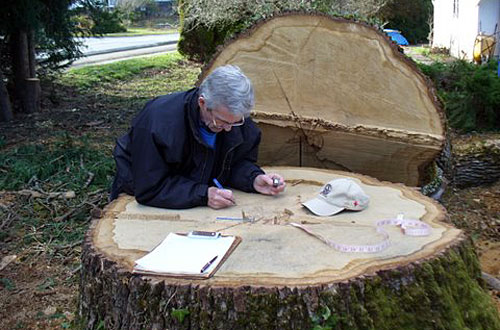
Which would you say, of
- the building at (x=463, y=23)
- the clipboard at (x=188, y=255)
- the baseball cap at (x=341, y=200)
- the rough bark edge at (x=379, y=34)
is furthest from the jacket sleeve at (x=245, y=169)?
the building at (x=463, y=23)

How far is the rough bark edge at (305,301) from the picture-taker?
1.96 m

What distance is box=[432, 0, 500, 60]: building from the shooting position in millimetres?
14031

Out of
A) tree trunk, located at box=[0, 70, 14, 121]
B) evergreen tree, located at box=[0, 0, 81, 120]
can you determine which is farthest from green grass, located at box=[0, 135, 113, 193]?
evergreen tree, located at box=[0, 0, 81, 120]

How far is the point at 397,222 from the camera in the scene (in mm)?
2451

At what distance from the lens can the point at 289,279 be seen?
200cm

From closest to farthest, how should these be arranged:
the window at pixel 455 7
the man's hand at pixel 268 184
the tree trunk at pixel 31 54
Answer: the man's hand at pixel 268 184 < the tree trunk at pixel 31 54 < the window at pixel 455 7

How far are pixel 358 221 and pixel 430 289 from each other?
18.4 inches

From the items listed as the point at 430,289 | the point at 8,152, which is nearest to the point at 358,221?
the point at 430,289

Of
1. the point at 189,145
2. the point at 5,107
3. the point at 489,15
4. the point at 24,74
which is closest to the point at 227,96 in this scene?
the point at 189,145

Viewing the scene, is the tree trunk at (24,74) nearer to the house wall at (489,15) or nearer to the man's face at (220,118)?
the man's face at (220,118)

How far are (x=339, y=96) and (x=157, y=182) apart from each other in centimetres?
154

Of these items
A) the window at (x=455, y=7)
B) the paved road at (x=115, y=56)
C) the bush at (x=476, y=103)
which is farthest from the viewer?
the window at (x=455, y=7)

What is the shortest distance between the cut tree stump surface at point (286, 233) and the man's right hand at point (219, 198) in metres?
0.03

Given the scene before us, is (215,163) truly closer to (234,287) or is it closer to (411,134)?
(234,287)
